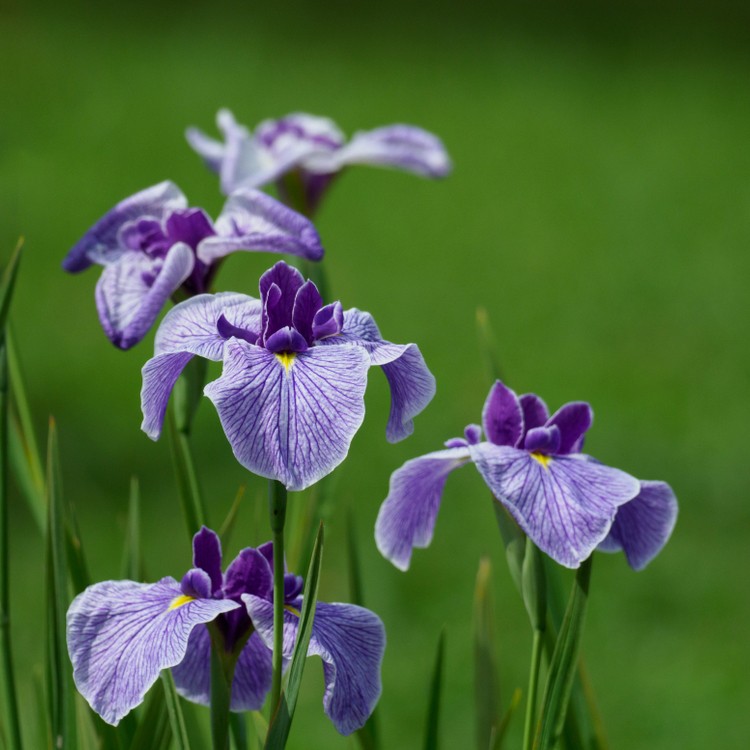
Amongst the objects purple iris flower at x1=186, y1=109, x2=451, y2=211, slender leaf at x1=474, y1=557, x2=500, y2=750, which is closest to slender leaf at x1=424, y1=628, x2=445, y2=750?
slender leaf at x1=474, y1=557, x2=500, y2=750

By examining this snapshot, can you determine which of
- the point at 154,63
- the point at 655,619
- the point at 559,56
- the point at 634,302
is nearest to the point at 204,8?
the point at 154,63

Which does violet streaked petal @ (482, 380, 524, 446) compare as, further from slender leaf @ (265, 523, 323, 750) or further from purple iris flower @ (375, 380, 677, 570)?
slender leaf @ (265, 523, 323, 750)

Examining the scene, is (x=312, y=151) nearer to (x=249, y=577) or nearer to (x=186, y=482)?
(x=186, y=482)

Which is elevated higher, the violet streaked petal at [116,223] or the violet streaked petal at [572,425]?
the violet streaked petal at [116,223]

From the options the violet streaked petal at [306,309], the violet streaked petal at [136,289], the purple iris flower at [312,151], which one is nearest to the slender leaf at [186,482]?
the violet streaked petal at [136,289]

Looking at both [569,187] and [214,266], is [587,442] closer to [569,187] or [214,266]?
[214,266]

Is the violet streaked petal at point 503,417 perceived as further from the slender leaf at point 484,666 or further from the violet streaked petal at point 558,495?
the slender leaf at point 484,666

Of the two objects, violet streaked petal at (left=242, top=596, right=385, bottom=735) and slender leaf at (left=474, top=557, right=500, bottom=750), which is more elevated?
violet streaked petal at (left=242, top=596, right=385, bottom=735)
